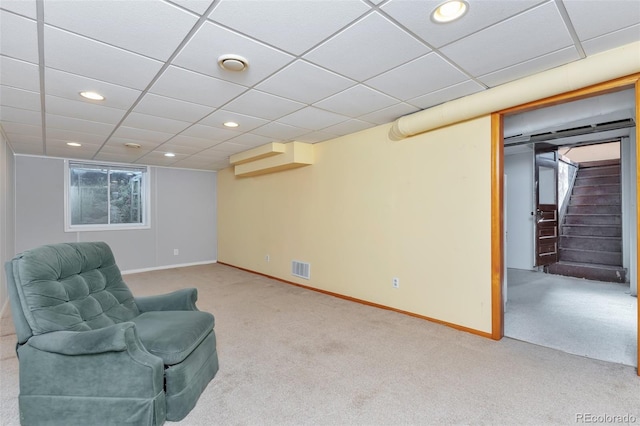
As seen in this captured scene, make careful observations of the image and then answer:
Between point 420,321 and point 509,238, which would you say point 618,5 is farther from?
point 509,238

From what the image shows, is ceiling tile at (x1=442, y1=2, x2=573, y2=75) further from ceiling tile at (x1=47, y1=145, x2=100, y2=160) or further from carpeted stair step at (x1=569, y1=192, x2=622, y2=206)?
carpeted stair step at (x1=569, y1=192, x2=622, y2=206)

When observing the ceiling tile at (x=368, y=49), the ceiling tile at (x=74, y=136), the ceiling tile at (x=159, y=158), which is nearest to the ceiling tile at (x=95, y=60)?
the ceiling tile at (x=368, y=49)

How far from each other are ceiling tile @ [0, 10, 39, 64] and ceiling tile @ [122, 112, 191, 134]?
1.23 m

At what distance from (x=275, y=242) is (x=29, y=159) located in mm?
4505

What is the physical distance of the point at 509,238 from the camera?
259 inches

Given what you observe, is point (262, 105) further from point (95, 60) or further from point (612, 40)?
point (612, 40)

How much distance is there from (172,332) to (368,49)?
7.39 feet

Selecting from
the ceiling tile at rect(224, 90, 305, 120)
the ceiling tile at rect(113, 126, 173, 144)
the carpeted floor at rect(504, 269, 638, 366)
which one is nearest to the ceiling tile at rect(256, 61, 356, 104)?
the ceiling tile at rect(224, 90, 305, 120)

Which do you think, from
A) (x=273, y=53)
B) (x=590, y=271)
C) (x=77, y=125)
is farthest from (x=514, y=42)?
(x=590, y=271)

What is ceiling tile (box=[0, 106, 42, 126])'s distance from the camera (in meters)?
3.11

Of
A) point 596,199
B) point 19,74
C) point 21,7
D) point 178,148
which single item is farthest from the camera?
point 596,199

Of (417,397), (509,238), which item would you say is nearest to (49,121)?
(417,397)

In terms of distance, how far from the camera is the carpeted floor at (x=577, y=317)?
8.88ft

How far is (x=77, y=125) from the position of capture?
3668 mm
